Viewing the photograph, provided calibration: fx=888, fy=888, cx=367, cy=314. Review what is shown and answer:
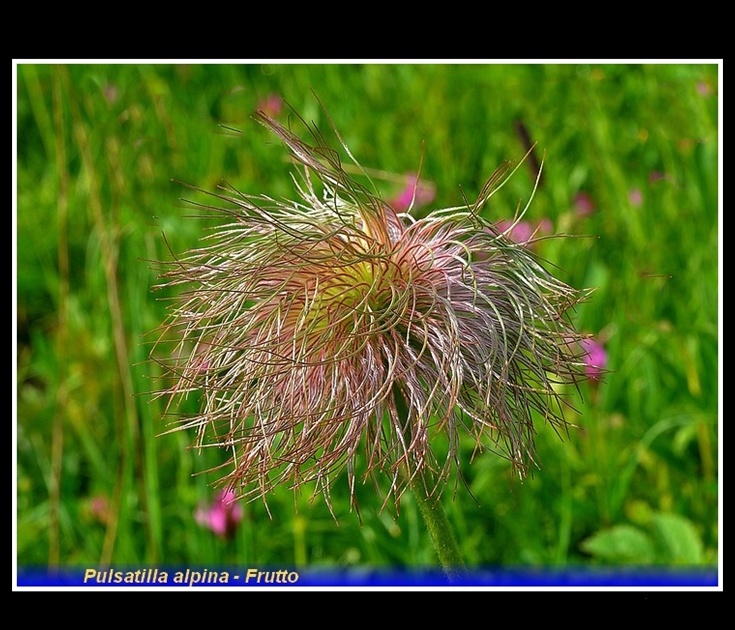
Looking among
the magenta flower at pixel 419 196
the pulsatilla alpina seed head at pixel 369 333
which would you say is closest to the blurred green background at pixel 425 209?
the magenta flower at pixel 419 196

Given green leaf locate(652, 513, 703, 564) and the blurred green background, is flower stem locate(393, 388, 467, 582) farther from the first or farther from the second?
green leaf locate(652, 513, 703, 564)

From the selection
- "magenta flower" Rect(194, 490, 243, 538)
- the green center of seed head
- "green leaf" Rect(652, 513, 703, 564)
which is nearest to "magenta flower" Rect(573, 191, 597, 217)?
"green leaf" Rect(652, 513, 703, 564)

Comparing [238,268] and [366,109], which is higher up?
[366,109]

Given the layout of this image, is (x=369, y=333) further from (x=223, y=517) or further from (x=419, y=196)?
(x=419, y=196)

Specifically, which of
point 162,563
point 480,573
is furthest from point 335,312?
point 162,563

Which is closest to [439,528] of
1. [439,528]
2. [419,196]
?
[439,528]

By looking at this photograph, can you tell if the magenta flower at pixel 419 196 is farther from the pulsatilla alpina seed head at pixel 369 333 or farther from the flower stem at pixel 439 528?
the flower stem at pixel 439 528

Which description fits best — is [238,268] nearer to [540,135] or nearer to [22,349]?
[22,349]
